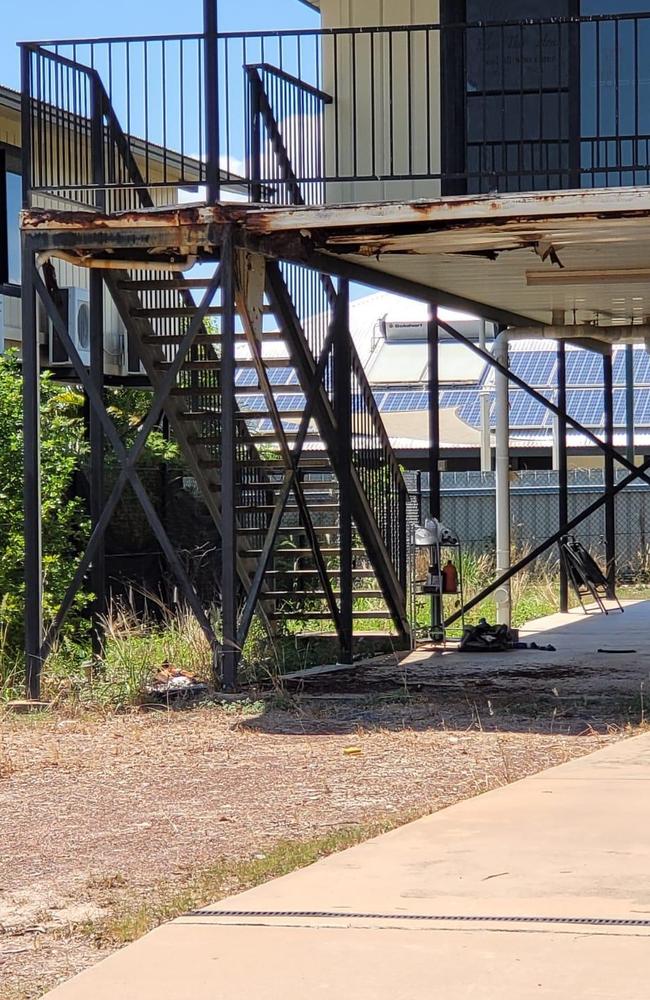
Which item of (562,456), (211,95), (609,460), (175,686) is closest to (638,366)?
(562,456)

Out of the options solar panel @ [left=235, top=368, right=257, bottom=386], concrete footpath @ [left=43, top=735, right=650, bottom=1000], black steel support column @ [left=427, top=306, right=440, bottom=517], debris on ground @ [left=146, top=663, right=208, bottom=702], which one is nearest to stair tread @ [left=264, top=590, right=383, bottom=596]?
black steel support column @ [left=427, top=306, right=440, bottom=517]

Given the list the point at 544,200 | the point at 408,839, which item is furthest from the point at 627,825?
the point at 544,200

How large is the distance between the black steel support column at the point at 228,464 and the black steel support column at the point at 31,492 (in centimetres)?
139

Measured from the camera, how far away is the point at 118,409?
59.9 feet

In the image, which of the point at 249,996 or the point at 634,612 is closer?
the point at 249,996

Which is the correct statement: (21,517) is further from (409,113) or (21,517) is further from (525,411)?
(525,411)

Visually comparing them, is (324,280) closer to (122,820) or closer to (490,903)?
(122,820)

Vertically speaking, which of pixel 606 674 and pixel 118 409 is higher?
pixel 118 409

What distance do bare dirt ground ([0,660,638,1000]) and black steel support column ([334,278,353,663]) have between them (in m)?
1.58

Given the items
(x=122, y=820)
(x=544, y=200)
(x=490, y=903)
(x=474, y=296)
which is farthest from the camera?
(x=474, y=296)

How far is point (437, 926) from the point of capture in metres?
5.26

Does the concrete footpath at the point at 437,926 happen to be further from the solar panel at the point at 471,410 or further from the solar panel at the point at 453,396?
the solar panel at the point at 453,396

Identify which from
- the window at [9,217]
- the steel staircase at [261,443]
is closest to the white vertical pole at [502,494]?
the steel staircase at [261,443]

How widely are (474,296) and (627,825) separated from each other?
30.7 feet
